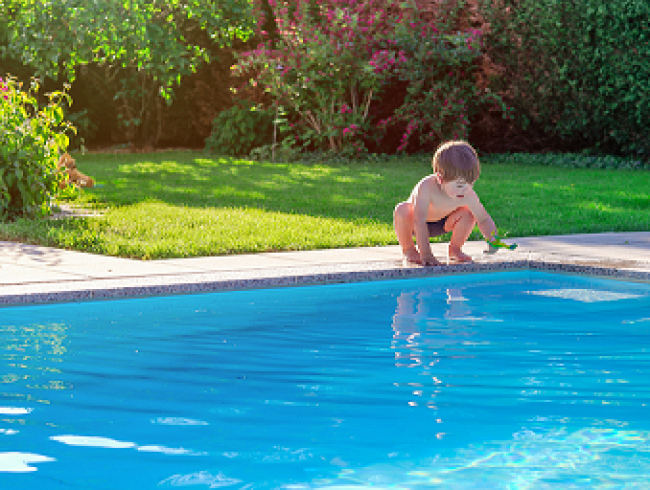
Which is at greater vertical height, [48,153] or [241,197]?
[48,153]

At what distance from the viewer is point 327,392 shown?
398 cm

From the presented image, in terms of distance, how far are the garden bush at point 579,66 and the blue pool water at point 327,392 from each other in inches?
494

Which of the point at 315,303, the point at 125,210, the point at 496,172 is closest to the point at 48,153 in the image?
the point at 125,210

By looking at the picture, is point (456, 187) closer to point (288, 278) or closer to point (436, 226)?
point (436, 226)

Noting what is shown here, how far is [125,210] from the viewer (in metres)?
10.3

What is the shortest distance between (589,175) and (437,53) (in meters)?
4.69

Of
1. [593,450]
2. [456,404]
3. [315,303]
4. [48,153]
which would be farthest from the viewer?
[48,153]

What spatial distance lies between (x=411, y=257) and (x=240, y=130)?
49.2 ft

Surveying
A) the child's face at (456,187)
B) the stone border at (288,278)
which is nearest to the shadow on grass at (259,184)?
the stone border at (288,278)

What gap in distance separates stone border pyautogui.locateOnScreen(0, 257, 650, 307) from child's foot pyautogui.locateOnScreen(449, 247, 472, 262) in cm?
11

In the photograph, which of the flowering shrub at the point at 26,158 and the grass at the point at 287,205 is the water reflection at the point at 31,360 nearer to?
the grass at the point at 287,205

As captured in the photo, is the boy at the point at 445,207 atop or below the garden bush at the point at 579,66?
below

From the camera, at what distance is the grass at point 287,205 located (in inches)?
315

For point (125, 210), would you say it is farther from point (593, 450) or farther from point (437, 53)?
point (437, 53)
